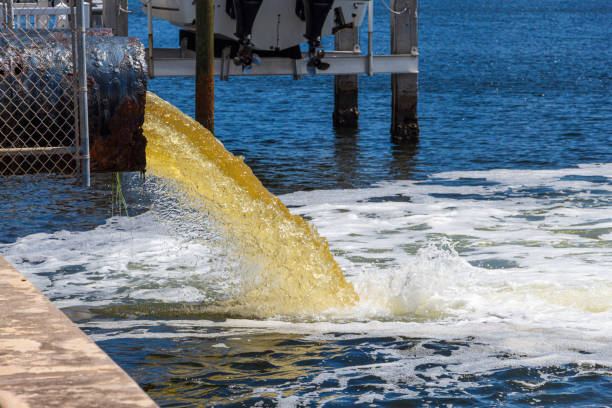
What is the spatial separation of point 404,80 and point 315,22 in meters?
2.86

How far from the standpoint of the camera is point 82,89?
7.70m

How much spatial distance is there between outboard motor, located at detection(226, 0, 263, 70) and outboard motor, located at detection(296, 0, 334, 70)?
81 cm

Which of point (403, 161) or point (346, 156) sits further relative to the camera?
point (346, 156)

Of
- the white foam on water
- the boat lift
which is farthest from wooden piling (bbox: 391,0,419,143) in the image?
the white foam on water

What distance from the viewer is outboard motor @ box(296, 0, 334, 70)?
49.9 feet

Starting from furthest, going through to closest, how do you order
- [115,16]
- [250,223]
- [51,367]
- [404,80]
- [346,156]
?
[346,156]
[404,80]
[115,16]
[250,223]
[51,367]

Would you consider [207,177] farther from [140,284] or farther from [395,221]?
[395,221]

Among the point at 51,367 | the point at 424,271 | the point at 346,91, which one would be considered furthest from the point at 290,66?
the point at 51,367

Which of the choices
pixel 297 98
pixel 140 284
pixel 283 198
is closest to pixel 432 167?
pixel 283 198

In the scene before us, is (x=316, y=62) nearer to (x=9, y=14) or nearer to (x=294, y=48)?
(x=294, y=48)

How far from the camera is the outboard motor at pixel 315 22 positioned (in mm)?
15211

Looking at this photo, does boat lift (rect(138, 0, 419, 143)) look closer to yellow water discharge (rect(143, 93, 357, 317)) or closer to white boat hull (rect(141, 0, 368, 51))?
white boat hull (rect(141, 0, 368, 51))

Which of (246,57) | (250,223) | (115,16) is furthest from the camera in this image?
(246,57)

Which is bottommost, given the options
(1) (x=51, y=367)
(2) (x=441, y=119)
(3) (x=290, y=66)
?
(1) (x=51, y=367)
